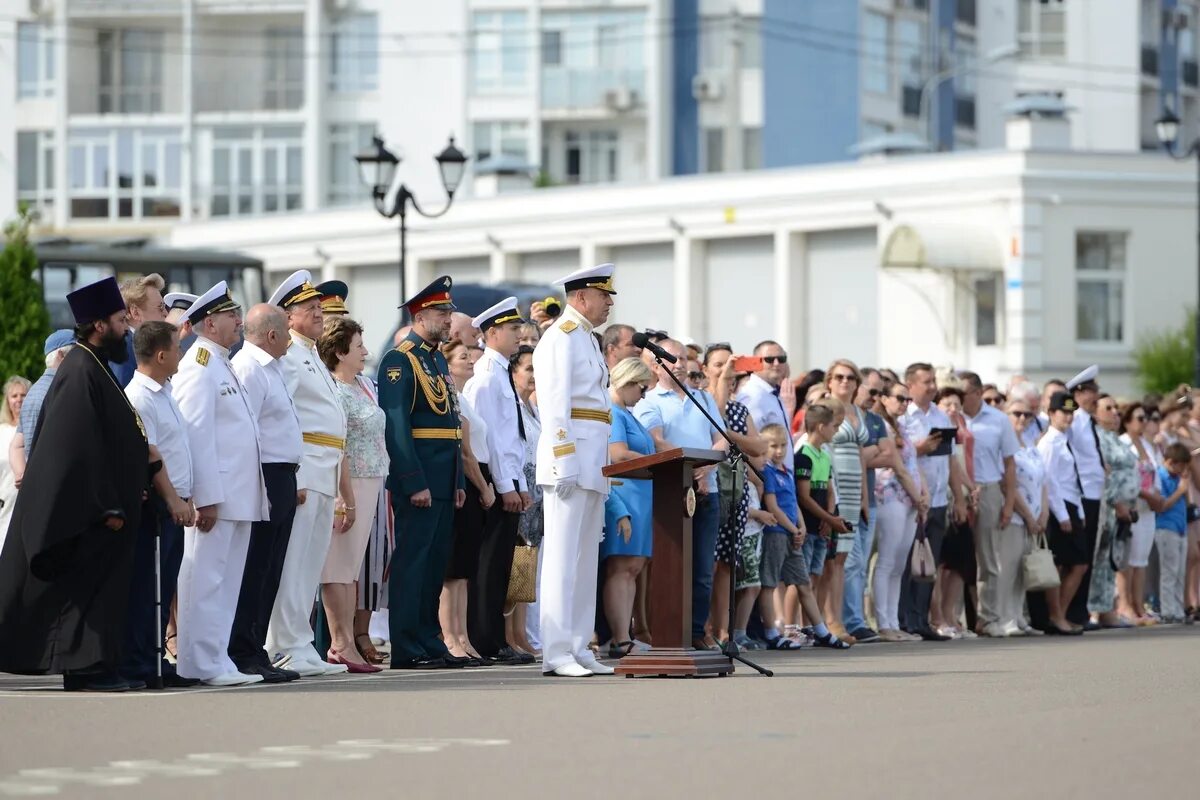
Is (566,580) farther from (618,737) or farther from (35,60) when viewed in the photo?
(35,60)

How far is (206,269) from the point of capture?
42.9m

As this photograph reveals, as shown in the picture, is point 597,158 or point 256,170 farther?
point 256,170

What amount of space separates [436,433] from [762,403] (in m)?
3.45

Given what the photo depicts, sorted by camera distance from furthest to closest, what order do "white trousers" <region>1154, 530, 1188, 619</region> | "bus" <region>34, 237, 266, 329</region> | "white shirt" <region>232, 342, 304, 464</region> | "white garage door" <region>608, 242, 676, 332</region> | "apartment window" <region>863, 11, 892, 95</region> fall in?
"apartment window" <region>863, 11, 892, 95</region>, "white garage door" <region>608, 242, 676, 332</region>, "bus" <region>34, 237, 266, 329</region>, "white trousers" <region>1154, 530, 1188, 619</region>, "white shirt" <region>232, 342, 304, 464</region>

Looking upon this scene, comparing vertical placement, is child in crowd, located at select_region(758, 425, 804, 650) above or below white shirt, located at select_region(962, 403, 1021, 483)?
below

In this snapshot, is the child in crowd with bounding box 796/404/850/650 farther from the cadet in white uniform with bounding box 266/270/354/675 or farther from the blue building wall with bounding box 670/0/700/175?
the blue building wall with bounding box 670/0/700/175

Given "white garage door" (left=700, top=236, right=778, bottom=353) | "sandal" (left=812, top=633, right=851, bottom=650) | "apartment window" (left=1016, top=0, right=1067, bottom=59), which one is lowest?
"sandal" (left=812, top=633, right=851, bottom=650)

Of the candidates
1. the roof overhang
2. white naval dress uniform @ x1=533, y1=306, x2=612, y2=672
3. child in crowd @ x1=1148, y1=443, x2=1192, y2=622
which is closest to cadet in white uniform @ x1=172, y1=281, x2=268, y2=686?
white naval dress uniform @ x1=533, y1=306, x2=612, y2=672

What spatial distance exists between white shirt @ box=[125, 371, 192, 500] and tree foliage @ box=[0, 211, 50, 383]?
1992 cm

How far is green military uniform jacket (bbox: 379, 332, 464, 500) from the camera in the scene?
48.6ft

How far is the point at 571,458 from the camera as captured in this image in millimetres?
13906

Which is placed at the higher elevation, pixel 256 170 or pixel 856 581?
pixel 256 170

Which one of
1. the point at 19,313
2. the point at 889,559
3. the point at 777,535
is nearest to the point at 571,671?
the point at 777,535

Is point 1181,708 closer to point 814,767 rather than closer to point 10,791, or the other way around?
point 814,767
